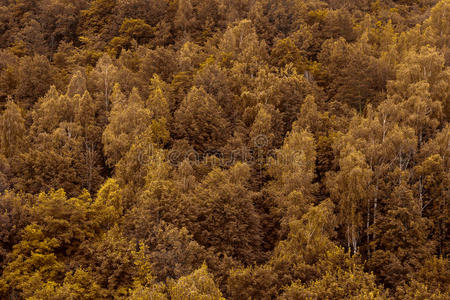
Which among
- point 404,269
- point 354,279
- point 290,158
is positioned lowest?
point 404,269

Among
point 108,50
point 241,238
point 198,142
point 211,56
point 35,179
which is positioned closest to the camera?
point 241,238

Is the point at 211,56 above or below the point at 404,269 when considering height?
above

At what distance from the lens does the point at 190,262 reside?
36.1m

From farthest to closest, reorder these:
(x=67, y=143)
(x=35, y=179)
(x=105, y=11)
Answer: (x=105, y=11), (x=67, y=143), (x=35, y=179)

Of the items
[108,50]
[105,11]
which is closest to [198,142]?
[108,50]

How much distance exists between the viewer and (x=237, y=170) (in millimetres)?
47594

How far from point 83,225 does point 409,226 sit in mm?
28576

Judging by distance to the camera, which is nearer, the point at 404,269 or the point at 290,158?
the point at 404,269

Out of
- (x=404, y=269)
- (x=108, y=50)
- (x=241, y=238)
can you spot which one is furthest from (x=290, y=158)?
(x=108, y=50)

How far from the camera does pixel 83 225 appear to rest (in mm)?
40938

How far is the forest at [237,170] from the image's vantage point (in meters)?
36.3

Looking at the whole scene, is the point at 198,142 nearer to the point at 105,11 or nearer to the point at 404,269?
the point at 404,269

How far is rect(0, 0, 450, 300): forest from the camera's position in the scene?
119 ft

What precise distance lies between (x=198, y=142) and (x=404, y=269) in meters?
27.1
